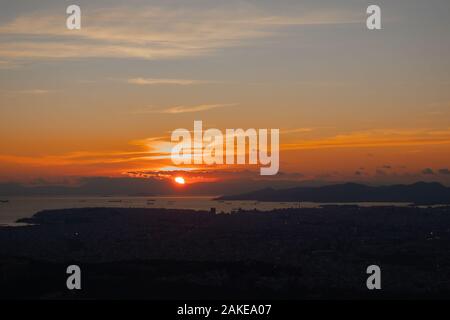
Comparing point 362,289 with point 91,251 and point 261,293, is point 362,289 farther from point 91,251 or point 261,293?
point 91,251

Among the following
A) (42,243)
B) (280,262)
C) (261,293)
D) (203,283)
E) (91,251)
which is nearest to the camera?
(261,293)

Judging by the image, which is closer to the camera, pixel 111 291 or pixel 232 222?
pixel 111 291

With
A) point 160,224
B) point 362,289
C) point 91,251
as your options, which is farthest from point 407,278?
point 160,224
